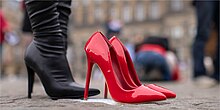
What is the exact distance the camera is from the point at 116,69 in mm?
1723

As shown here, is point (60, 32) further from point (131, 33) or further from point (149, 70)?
point (131, 33)

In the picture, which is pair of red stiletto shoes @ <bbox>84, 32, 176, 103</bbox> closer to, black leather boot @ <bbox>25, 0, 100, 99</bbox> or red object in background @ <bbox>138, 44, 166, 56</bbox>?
black leather boot @ <bbox>25, 0, 100, 99</bbox>

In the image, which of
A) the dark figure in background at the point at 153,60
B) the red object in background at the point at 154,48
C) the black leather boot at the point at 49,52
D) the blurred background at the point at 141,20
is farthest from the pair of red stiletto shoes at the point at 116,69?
the blurred background at the point at 141,20

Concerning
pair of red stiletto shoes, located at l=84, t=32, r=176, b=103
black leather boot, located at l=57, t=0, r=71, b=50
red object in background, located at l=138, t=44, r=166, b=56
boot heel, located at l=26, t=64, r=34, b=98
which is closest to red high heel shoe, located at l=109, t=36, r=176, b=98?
pair of red stiletto shoes, located at l=84, t=32, r=176, b=103

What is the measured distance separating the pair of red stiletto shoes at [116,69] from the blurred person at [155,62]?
386 centimetres

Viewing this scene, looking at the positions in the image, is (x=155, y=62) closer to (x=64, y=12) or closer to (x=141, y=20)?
(x=64, y=12)

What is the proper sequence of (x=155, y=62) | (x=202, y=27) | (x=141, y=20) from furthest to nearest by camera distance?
(x=141, y=20)
(x=155, y=62)
(x=202, y=27)

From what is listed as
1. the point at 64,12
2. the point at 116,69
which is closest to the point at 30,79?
the point at 64,12

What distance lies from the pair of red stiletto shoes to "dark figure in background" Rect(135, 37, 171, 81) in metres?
3.85

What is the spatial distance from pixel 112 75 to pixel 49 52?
0.34 m

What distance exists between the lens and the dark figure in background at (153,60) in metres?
5.62

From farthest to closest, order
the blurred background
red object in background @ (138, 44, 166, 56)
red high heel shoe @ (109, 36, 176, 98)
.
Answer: the blurred background < red object in background @ (138, 44, 166, 56) < red high heel shoe @ (109, 36, 176, 98)

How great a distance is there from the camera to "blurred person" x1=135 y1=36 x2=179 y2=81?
564cm

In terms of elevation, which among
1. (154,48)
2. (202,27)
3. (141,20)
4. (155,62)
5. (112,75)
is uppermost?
(141,20)
